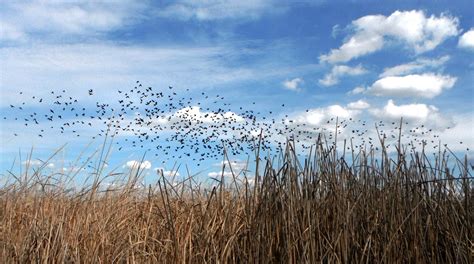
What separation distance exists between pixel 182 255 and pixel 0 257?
1711 millimetres

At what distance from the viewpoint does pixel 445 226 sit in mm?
4535

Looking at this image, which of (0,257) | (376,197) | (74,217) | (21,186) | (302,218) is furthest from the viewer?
(21,186)

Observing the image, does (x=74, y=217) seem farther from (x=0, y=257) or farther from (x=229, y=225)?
(x=229, y=225)

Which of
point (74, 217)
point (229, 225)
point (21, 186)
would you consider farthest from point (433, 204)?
point (21, 186)

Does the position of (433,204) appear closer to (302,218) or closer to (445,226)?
(445,226)

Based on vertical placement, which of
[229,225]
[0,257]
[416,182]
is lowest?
[0,257]

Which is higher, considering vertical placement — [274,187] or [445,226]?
[274,187]

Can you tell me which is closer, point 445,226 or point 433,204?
point 445,226

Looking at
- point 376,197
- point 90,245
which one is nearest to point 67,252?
point 90,245

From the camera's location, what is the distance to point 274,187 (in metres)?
4.53

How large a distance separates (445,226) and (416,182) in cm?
44

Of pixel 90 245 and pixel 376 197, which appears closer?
pixel 376 197

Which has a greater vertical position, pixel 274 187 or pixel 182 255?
pixel 274 187

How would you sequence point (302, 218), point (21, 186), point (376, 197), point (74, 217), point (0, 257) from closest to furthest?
point (302, 218) < point (376, 197) < point (0, 257) < point (74, 217) < point (21, 186)
